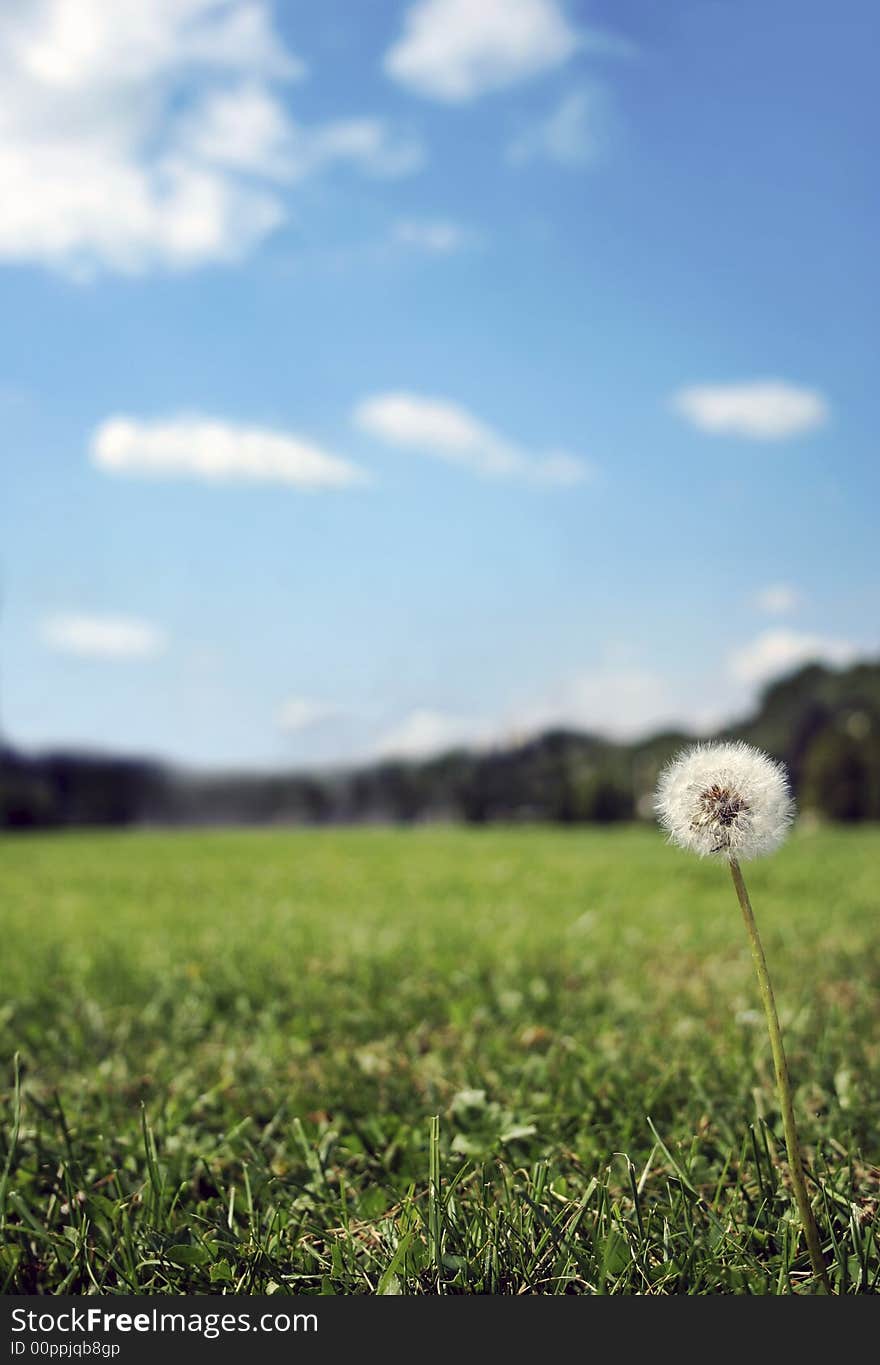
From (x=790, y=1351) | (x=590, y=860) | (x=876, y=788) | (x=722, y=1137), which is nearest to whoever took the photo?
(x=790, y=1351)

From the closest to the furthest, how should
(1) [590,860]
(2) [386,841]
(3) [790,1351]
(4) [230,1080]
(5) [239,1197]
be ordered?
(3) [790,1351] → (5) [239,1197] → (4) [230,1080] → (1) [590,860] → (2) [386,841]

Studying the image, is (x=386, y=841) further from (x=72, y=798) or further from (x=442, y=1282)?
(x=72, y=798)

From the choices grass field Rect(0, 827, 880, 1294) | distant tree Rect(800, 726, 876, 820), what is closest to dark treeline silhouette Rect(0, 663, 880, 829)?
distant tree Rect(800, 726, 876, 820)

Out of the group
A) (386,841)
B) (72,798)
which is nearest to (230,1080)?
(386,841)

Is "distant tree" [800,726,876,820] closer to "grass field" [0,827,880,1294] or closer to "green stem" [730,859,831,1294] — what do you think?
"grass field" [0,827,880,1294]

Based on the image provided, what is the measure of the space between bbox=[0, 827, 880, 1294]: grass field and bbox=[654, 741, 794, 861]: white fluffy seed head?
779 mm

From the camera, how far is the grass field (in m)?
1.84

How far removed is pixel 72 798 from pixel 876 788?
20.9 m

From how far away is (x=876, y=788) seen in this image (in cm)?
2244

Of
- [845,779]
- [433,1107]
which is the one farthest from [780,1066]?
[845,779]

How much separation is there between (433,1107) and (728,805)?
1443 millimetres

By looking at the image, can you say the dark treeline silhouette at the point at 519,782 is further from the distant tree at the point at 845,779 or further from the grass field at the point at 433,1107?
the grass field at the point at 433,1107

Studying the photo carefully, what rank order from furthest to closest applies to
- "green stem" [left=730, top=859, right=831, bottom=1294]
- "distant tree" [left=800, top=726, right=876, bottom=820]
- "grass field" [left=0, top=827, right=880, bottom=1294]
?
"distant tree" [left=800, top=726, right=876, bottom=820] → "grass field" [left=0, top=827, right=880, bottom=1294] → "green stem" [left=730, top=859, right=831, bottom=1294]

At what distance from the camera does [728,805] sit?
1475mm
